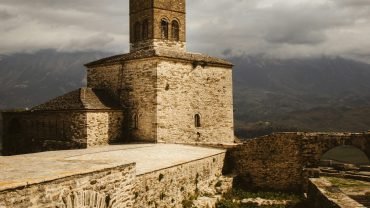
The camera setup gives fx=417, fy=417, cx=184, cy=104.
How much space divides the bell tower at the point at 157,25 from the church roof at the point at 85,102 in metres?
3.64

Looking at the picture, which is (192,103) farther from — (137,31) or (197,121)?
(137,31)

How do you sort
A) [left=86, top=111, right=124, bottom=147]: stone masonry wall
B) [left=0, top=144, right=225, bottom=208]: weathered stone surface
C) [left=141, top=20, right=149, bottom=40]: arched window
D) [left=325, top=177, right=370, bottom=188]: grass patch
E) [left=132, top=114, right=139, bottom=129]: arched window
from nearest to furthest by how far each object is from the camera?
1. [left=0, top=144, right=225, bottom=208]: weathered stone surface
2. [left=325, top=177, right=370, bottom=188]: grass patch
3. [left=86, top=111, right=124, bottom=147]: stone masonry wall
4. [left=132, top=114, right=139, bottom=129]: arched window
5. [left=141, top=20, right=149, bottom=40]: arched window

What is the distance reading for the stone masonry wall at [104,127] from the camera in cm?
2128

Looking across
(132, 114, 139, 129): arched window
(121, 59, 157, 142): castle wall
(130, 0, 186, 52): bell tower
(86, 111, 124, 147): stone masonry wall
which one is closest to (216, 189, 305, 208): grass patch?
(121, 59, 157, 142): castle wall

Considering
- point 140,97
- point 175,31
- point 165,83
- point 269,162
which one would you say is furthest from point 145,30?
point 269,162

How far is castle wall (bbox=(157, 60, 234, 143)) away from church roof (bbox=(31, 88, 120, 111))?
3043mm

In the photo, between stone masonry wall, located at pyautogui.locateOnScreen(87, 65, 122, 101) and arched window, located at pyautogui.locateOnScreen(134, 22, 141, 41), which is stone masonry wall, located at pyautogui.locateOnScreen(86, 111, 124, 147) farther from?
arched window, located at pyautogui.locateOnScreen(134, 22, 141, 41)

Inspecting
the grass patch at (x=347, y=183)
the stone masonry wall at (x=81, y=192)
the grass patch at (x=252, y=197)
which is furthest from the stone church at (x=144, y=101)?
the stone masonry wall at (x=81, y=192)

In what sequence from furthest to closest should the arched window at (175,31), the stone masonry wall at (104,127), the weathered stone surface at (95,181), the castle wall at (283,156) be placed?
the arched window at (175,31) → the stone masonry wall at (104,127) → the castle wall at (283,156) → the weathered stone surface at (95,181)

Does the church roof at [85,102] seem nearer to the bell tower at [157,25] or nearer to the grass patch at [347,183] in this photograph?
the bell tower at [157,25]

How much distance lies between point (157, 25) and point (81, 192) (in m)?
18.0

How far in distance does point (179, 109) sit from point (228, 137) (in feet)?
14.7

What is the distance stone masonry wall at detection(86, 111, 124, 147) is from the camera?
838 inches

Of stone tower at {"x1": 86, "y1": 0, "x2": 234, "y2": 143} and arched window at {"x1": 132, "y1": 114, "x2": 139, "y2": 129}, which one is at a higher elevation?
stone tower at {"x1": 86, "y1": 0, "x2": 234, "y2": 143}
